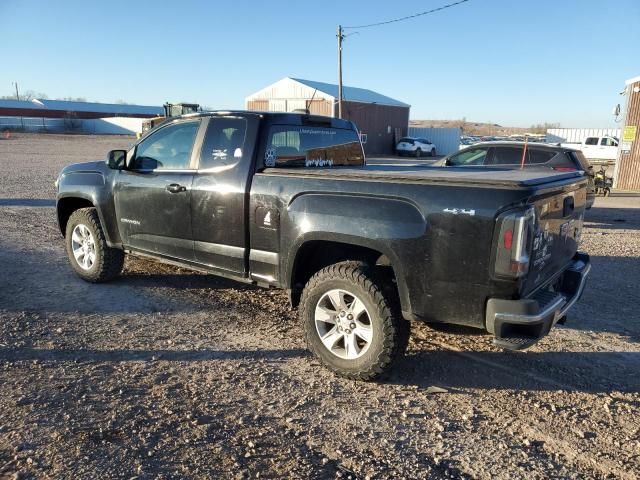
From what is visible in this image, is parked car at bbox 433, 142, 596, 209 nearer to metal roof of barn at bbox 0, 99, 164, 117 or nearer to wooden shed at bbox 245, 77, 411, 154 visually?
wooden shed at bbox 245, 77, 411, 154

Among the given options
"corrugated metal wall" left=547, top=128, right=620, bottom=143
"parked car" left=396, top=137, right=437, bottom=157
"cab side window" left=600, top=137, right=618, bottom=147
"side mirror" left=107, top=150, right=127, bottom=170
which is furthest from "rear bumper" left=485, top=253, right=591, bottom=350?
"corrugated metal wall" left=547, top=128, right=620, bottom=143

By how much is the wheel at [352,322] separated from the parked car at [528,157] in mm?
5586

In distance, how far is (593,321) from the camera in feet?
Answer: 16.6

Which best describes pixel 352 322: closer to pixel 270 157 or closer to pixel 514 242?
pixel 514 242

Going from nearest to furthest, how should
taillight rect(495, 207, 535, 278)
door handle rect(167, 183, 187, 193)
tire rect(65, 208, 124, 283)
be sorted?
1. taillight rect(495, 207, 535, 278)
2. door handle rect(167, 183, 187, 193)
3. tire rect(65, 208, 124, 283)

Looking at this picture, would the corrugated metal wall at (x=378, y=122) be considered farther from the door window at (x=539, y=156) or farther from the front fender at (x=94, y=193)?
the front fender at (x=94, y=193)

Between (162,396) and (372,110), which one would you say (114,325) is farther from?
(372,110)

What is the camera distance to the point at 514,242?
2.98 meters

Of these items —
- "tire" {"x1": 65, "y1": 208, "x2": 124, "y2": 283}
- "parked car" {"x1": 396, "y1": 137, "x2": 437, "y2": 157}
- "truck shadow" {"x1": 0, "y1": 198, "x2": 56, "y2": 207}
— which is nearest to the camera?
"tire" {"x1": 65, "y1": 208, "x2": 124, "y2": 283}

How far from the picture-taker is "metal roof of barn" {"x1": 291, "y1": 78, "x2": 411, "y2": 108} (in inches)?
1425

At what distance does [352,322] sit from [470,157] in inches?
298

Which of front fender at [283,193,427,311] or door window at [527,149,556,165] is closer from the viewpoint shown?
front fender at [283,193,427,311]

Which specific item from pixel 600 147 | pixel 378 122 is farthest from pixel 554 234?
pixel 378 122

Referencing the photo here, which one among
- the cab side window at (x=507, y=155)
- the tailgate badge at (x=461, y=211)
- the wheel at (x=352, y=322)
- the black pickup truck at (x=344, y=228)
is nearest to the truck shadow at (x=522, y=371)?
the wheel at (x=352, y=322)
